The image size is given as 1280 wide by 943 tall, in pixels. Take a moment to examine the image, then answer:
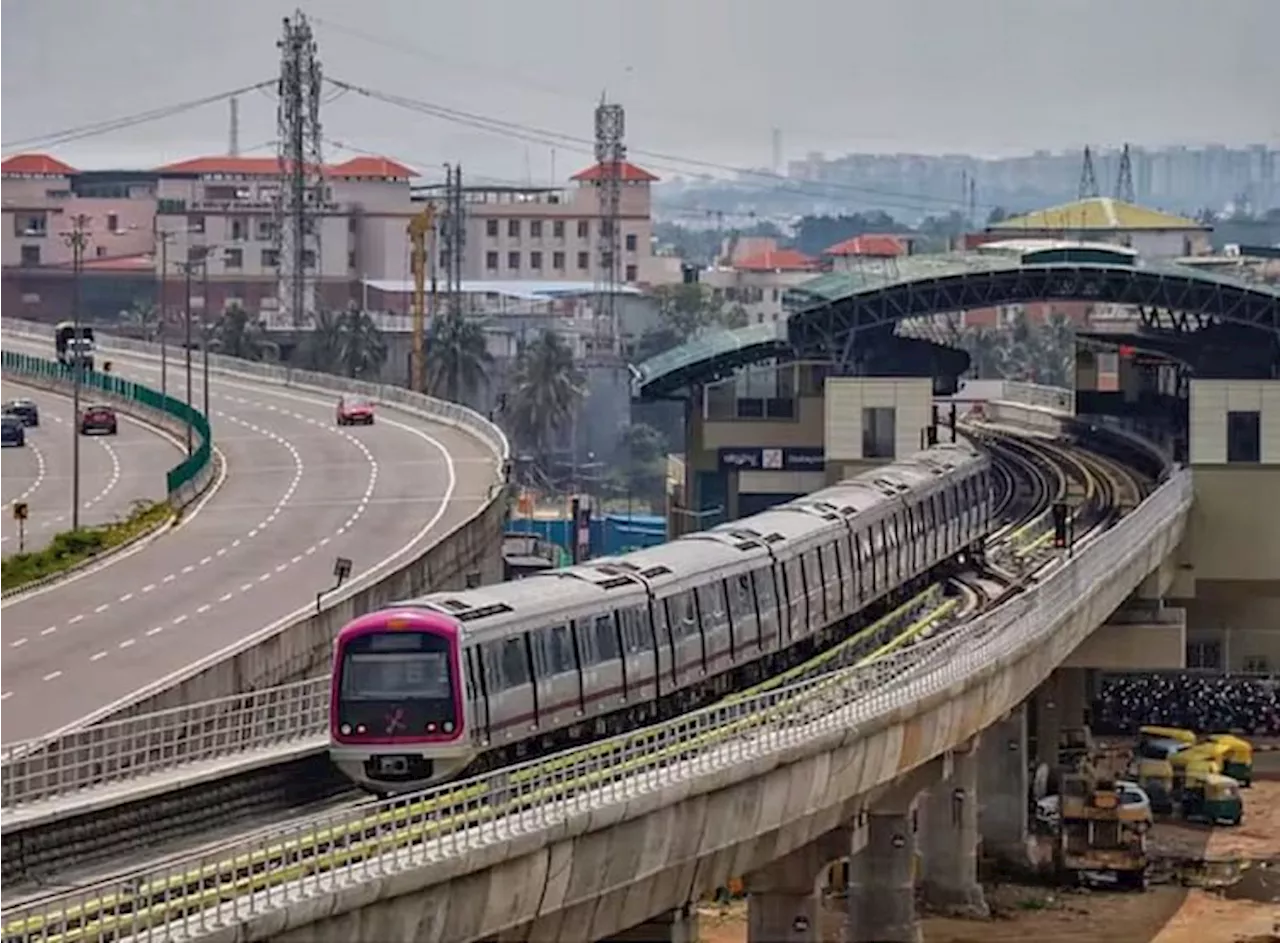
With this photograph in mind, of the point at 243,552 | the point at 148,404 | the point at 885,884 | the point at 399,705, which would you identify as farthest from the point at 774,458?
the point at 399,705

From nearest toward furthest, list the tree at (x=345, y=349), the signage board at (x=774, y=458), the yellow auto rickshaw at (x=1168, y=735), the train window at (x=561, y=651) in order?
1. the train window at (x=561, y=651)
2. the yellow auto rickshaw at (x=1168, y=735)
3. the signage board at (x=774, y=458)
4. the tree at (x=345, y=349)

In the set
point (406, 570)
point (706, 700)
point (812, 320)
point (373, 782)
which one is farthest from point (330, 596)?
point (812, 320)

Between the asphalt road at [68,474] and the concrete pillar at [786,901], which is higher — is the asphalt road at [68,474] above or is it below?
above

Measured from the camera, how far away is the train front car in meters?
44.0

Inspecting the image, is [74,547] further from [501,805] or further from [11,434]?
[501,805]

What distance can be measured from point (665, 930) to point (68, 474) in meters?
59.0

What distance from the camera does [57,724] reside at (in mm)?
50906

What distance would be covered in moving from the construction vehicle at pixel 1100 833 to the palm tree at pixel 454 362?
109 meters

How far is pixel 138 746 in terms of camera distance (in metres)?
47.3

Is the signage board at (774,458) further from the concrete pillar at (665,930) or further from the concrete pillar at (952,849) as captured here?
the concrete pillar at (665,930)

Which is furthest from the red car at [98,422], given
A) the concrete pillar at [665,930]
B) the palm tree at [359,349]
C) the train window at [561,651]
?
the concrete pillar at [665,930]

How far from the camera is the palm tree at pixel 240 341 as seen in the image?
187375mm

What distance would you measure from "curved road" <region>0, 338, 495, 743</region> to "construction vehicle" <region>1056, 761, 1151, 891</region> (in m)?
16.9

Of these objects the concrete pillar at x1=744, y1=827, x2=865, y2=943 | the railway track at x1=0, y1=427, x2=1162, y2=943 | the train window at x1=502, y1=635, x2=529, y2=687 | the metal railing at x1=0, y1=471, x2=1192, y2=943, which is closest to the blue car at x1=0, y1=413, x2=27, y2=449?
the metal railing at x1=0, y1=471, x2=1192, y2=943
